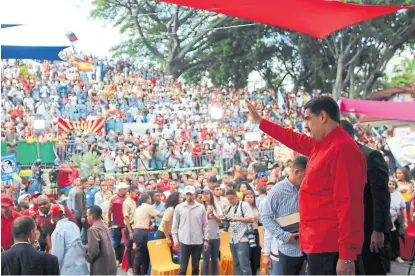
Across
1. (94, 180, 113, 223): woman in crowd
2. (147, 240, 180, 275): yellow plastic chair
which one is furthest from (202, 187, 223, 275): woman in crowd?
(94, 180, 113, 223): woman in crowd

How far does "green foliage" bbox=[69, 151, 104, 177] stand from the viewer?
1752cm

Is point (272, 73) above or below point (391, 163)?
above

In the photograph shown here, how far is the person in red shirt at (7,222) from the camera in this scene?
27.3 feet

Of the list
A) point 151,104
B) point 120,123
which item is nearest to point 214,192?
point 120,123

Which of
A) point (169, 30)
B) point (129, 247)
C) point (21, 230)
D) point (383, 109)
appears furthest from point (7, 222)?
point (169, 30)

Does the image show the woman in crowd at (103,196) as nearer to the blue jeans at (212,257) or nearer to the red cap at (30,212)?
the red cap at (30,212)

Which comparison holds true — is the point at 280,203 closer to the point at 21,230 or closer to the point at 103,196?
the point at 21,230

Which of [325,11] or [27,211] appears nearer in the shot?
[325,11]

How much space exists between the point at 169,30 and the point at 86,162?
961 inches

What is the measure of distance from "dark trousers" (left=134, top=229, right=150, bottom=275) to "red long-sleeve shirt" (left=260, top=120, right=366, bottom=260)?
21.4 feet

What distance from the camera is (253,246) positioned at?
9820mm

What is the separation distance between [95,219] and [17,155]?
11.7m

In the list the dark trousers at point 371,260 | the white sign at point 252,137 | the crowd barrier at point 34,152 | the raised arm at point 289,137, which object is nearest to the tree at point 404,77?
the white sign at point 252,137

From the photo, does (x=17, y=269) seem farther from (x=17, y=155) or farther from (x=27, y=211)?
(x=17, y=155)
